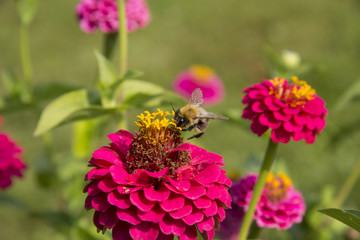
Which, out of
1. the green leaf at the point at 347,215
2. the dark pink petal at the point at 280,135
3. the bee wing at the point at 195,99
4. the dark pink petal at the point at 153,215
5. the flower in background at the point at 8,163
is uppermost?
the dark pink petal at the point at 280,135

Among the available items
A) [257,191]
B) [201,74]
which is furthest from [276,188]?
[201,74]

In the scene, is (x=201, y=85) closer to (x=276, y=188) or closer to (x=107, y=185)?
(x=276, y=188)

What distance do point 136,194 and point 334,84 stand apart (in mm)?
3060

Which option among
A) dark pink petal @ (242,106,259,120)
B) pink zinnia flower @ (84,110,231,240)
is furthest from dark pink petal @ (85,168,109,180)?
dark pink petal @ (242,106,259,120)

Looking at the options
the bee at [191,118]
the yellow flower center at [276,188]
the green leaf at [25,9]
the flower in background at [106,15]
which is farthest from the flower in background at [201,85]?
the bee at [191,118]

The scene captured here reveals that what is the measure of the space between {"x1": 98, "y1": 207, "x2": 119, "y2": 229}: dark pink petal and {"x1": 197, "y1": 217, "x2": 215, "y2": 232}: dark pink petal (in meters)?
0.13

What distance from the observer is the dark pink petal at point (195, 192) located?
0.71 m

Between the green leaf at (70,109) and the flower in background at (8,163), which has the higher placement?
the green leaf at (70,109)

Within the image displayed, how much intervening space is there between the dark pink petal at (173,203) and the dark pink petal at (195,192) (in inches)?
0.5

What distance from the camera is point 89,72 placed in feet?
12.0

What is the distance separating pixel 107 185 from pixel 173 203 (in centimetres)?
11

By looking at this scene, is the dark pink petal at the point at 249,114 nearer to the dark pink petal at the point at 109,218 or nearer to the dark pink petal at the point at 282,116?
the dark pink petal at the point at 282,116

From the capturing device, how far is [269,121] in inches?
36.3

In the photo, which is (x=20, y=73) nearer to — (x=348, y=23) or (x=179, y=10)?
(x=179, y=10)
